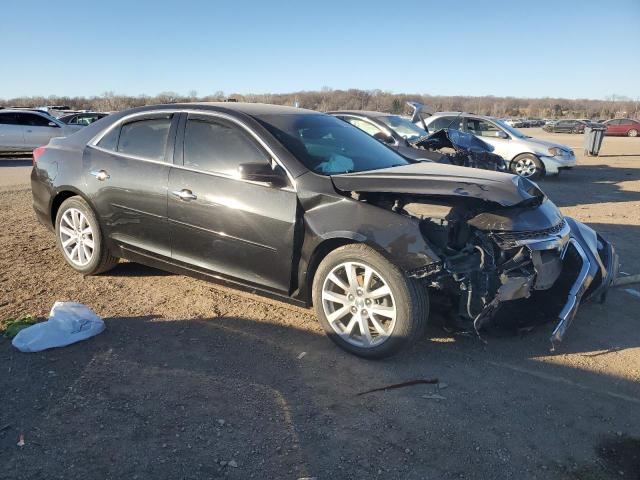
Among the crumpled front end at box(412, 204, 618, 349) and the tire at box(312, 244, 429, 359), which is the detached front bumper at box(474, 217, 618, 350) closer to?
the crumpled front end at box(412, 204, 618, 349)

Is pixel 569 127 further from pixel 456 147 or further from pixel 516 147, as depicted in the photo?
pixel 456 147

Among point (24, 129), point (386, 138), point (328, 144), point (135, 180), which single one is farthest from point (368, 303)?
point (24, 129)

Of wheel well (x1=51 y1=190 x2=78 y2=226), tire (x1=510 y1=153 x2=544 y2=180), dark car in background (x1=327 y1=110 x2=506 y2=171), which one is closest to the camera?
wheel well (x1=51 y1=190 x2=78 y2=226)

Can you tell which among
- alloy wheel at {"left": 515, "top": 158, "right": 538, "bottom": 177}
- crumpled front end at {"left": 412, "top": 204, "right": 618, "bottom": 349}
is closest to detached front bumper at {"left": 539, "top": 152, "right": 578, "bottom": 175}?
alloy wheel at {"left": 515, "top": 158, "right": 538, "bottom": 177}

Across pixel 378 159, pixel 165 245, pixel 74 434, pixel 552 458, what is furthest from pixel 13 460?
pixel 378 159

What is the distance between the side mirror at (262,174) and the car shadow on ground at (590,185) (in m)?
7.42

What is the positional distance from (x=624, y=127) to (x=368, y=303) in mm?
42085

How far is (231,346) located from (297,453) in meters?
1.30

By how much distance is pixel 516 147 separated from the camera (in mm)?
13617

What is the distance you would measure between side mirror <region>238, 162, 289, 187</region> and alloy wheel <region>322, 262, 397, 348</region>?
77 cm

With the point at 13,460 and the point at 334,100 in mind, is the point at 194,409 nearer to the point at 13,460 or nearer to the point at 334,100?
the point at 13,460

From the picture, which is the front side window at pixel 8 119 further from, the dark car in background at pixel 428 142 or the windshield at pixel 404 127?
the windshield at pixel 404 127

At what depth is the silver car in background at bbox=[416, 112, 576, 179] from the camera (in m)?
13.3

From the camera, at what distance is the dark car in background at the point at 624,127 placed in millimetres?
38219
